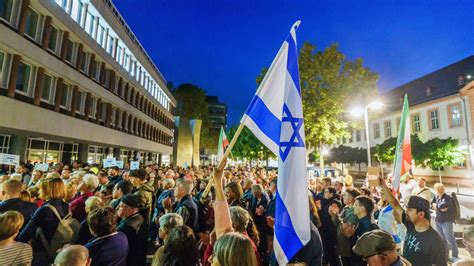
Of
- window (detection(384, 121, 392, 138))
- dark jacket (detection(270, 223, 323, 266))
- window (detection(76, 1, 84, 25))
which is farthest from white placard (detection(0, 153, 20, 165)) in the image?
window (detection(384, 121, 392, 138))

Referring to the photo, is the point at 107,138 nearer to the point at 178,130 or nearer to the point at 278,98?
the point at 178,130

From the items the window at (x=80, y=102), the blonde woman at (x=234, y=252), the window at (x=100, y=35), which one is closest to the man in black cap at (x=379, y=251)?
the blonde woman at (x=234, y=252)

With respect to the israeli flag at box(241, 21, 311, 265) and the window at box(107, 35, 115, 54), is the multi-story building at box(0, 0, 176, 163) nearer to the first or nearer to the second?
the window at box(107, 35, 115, 54)

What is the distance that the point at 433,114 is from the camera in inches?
1395

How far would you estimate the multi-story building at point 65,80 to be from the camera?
1332cm

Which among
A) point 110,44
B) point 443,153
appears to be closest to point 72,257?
point 110,44

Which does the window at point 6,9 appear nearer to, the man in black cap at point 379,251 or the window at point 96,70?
the window at point 96,70

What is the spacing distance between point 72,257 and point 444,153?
31.1 metres

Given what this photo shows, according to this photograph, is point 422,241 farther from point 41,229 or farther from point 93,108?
point 93,108

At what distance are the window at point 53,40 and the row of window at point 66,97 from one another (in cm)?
159

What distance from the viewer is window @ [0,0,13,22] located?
41.6ft

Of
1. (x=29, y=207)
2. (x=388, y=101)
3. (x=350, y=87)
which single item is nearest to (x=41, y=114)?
(x=29, y=207)

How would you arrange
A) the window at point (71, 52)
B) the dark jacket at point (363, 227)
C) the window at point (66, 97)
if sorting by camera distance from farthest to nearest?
the window at point (71, 52) < the window at point (66, 97) < the dark jacket at point (363, 227)

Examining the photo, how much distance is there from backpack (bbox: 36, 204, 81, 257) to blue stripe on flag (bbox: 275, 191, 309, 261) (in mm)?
2796
